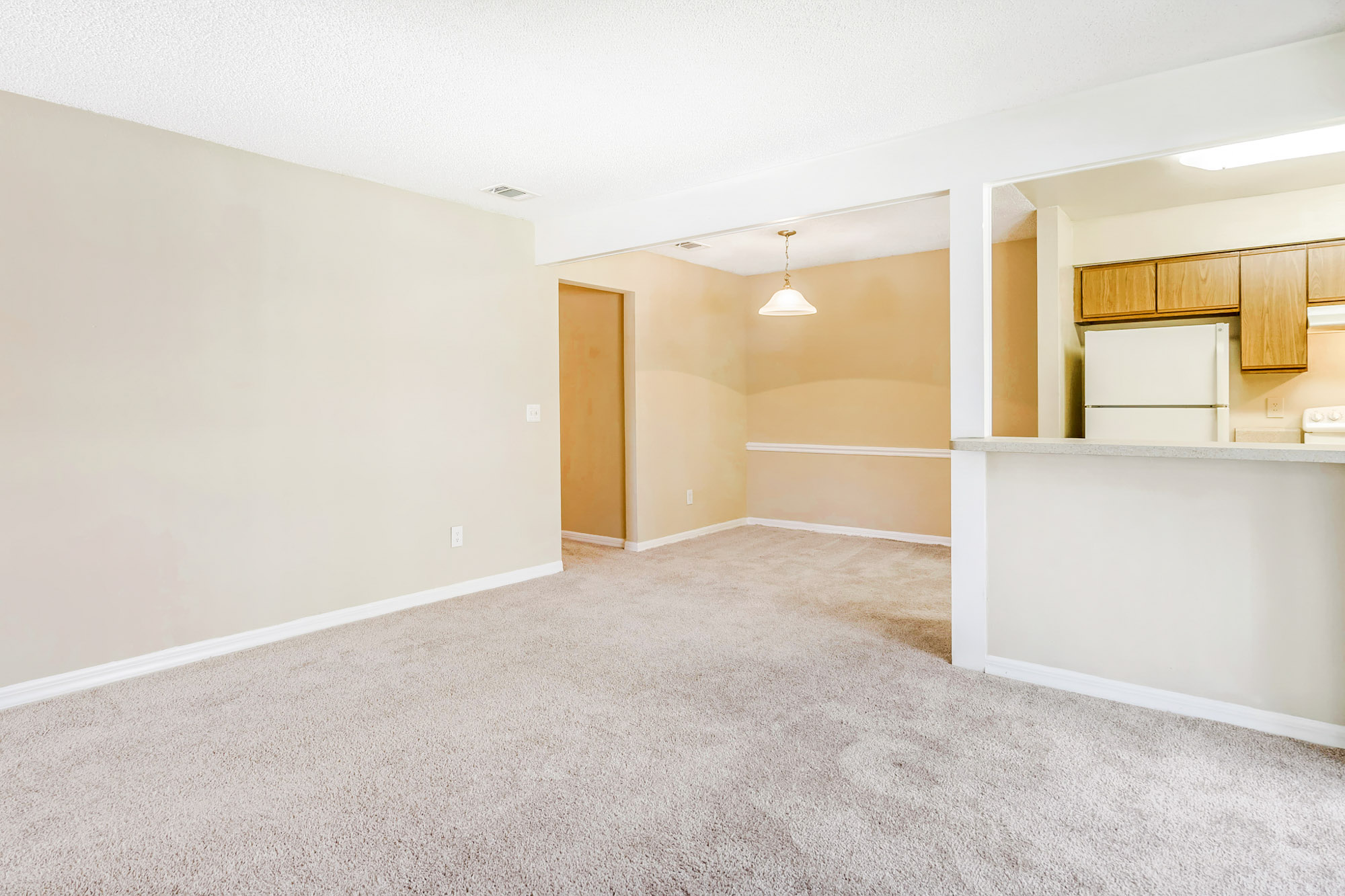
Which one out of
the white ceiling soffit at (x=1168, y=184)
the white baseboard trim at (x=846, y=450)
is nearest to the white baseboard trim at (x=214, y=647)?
the white baseboard trim at (x=846, y=450)

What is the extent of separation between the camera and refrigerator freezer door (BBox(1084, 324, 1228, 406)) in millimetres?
4145

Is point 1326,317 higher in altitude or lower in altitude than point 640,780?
higher

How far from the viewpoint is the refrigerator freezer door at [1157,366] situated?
4145 millimetres

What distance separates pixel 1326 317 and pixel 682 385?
4.20 m

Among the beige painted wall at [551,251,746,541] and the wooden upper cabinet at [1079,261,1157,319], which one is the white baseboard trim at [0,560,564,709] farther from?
the wooden upper cabinet at [1079,261,1157,319]

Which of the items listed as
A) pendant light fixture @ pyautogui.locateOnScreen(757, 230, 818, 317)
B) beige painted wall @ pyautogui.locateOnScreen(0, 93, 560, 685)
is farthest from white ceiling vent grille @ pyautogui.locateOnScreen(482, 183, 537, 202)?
pendant light fixture @ pyautogui.locateOnScreen(757, 230, 818, 317)

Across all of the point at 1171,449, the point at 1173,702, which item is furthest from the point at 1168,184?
the point at 1173,702

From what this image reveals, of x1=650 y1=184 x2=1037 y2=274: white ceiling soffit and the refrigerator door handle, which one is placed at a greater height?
x1=650 y1=184 x2=1037 y2=274: white ceiling soffit

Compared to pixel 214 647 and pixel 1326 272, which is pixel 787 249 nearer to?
pixel 1326 272

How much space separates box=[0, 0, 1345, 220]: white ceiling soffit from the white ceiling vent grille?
51 cm

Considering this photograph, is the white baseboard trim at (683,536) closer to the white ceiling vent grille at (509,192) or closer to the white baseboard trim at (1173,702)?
the white ceiling vent grille at (509,192)

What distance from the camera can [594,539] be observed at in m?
5.88

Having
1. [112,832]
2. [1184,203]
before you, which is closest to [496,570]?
[112,832]

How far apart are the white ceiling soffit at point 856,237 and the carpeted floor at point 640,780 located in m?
2.59
